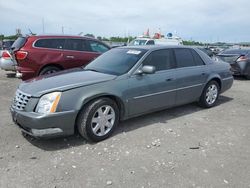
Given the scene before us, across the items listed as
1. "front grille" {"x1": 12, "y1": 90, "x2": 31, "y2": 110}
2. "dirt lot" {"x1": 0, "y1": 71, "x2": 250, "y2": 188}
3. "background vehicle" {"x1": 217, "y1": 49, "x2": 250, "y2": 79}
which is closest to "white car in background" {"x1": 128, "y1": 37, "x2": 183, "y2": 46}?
"background vehicle" {"x1": 217, "y1": 49, "x2": 250, "y2": 79}

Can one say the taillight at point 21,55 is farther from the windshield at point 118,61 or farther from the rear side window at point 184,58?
the rear side window at point 184,58

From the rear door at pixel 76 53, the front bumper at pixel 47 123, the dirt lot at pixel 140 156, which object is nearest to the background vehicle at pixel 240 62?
the rear door at pixel 76 53

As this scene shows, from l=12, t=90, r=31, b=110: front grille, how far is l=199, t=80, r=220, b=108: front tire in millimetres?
3925

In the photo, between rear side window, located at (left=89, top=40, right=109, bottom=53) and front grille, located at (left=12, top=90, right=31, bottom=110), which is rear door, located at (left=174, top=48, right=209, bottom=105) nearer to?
front grille, located at (left=12, top=90, right=31, bottom=110)

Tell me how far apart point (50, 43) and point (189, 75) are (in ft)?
→ 16.0

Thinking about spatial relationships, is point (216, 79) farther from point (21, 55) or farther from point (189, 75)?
point (21, 55)

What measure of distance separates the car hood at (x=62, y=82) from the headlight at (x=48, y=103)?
0.27ft

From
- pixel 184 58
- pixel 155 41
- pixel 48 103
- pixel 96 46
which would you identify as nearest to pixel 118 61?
pixel 184 58

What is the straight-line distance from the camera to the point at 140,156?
374cm

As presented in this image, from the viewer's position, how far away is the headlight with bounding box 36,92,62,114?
3.78 m

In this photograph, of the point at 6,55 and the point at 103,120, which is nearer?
the point at 103,120

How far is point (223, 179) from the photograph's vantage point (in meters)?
3.19

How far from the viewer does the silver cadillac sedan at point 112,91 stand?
3850 millimetres

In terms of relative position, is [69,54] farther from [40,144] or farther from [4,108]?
[40,144]
